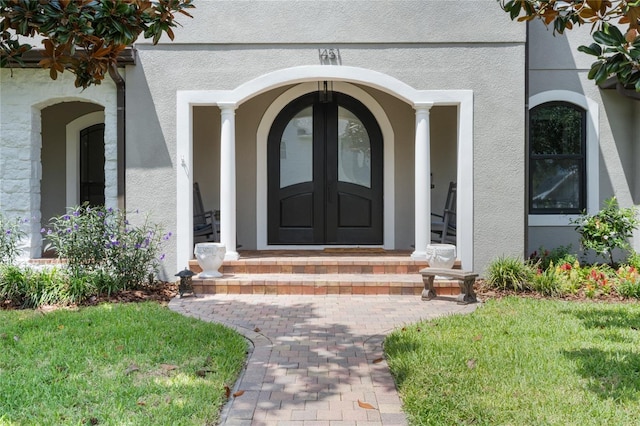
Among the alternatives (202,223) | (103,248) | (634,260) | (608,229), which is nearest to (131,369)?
(103,248)

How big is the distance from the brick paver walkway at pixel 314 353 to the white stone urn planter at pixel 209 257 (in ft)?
1.54

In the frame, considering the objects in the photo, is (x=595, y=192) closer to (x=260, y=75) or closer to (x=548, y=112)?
(x=548, y=112)

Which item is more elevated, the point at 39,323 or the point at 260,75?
the point at 260,75

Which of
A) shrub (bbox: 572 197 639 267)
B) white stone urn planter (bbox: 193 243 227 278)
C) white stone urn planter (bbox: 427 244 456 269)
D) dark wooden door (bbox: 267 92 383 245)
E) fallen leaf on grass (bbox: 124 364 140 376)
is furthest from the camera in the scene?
dark wooden door (bbox: 267 92 383 245)

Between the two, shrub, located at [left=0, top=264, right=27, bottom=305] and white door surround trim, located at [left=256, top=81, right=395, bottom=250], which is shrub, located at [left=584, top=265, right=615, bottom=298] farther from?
shrub, located at [left=0, top=264, right=27, bottom=305]

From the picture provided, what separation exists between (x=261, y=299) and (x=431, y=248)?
2.32 m

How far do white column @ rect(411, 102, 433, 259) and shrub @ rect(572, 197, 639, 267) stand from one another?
2.43 metres

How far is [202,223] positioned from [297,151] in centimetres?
203

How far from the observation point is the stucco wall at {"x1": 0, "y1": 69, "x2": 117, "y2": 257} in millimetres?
7930

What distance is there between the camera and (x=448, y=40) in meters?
7.86

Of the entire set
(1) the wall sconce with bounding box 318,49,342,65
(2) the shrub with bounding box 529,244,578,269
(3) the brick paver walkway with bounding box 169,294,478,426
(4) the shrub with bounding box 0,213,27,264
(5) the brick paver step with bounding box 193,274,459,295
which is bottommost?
(3) the brick paver walkway with bounding box 169,294,478,426

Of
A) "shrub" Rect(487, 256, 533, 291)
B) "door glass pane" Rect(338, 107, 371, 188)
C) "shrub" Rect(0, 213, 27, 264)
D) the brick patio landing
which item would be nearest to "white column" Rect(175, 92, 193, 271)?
the brick patio landing

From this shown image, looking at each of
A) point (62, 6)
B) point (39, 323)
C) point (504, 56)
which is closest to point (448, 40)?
point (504, 56)

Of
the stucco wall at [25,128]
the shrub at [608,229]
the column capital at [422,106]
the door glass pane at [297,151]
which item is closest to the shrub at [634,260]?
the shrub at [608,229]
